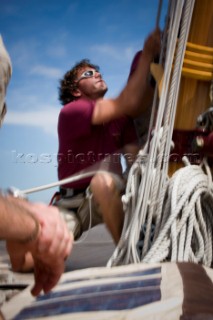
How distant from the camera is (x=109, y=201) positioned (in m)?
1.70

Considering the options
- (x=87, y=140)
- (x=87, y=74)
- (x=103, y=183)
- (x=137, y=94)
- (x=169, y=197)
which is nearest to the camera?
(x=169, y=197)

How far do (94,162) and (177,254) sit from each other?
0.71 m

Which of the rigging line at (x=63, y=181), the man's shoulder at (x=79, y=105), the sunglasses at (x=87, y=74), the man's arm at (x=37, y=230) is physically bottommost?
the rigging line at (x=63, y=181)

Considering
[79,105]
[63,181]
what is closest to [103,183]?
[63,181]

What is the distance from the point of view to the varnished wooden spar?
4.73 feet

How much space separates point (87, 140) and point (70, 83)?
0.39m

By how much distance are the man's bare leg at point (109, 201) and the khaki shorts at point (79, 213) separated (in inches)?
3.7

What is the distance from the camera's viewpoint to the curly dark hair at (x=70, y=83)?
212 centimetres

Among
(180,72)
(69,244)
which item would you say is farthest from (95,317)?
(180,72)

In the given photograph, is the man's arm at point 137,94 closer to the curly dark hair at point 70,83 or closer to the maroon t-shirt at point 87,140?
the maroon t-shirt at point 87,140

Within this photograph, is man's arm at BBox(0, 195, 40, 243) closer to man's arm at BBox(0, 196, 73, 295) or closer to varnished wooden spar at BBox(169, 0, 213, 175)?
man's arm at BBox(0, 196, 73, 295)

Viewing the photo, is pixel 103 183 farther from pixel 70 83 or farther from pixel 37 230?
pixel 37 230

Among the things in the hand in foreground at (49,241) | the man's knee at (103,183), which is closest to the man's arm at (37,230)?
the hand in foreground at (49,241)

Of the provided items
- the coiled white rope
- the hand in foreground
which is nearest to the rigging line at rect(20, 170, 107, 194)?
the coiled white rope
